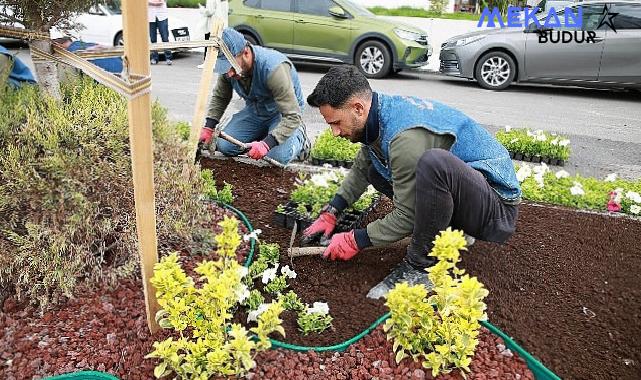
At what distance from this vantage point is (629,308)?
3078 mm

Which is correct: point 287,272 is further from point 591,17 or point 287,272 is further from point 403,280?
point 591,17

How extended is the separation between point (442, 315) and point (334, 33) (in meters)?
10.2

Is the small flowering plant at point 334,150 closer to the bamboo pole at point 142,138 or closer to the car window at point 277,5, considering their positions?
the bamboo pole at point 142,138

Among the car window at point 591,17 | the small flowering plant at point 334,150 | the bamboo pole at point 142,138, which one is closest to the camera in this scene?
the bamboo pole at point 142,138

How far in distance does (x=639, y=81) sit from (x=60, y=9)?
10.2 metres

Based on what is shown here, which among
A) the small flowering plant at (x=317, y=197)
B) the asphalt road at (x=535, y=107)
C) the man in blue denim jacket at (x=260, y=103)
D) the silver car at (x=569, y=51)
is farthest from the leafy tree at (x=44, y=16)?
the silver car at (x=569, y=51)

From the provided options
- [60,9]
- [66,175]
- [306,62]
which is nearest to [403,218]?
[66,175]

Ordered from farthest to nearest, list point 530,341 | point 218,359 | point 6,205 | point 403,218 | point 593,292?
point 593,292
point 403,218
point 530,341
point 6,205
point 218,359

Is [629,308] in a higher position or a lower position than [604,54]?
lower

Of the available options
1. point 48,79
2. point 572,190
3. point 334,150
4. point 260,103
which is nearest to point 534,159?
point 572,190

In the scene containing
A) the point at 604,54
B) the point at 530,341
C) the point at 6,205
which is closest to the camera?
the point at 6,205

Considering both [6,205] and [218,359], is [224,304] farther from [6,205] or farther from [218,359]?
[6,205]

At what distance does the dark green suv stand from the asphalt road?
493 mm

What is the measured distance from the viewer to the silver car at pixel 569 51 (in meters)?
9.99
